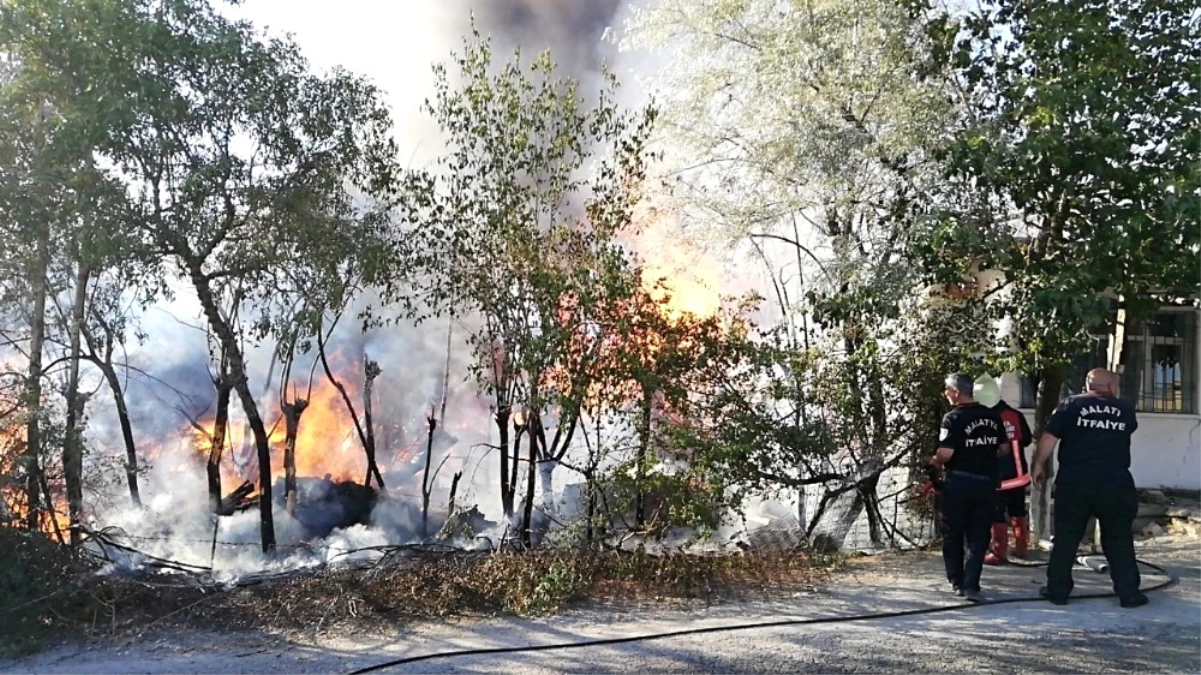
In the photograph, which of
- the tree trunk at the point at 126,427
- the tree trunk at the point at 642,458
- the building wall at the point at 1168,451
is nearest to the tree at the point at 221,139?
the tree trunk at the point at 126,427

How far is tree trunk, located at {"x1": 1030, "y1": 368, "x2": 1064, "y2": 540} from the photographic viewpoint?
29.3 feet

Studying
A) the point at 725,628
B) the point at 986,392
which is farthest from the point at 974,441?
the point at 725,628

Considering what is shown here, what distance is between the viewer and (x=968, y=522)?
21.4ft

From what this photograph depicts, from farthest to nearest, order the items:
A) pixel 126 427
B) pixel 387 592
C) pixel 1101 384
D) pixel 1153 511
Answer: pixel 1153 511 < pixel 126 427 < pixel 387 592 < pixel 1101 384

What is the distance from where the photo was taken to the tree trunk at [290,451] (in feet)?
40.8

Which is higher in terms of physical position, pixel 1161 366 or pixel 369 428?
pixel 1161 366

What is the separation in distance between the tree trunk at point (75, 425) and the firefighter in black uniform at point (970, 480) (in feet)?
23.4

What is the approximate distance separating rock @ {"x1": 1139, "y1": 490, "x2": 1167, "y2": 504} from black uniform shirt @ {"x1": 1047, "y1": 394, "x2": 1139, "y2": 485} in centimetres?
593

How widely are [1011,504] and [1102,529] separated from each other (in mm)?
1733

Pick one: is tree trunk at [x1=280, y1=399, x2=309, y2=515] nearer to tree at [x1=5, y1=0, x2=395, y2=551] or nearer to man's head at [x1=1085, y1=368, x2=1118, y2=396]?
tree at [x1=5, y1=0, x2=395, y2=551]

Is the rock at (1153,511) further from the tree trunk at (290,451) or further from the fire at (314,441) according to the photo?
the tree trunk at (290,451)

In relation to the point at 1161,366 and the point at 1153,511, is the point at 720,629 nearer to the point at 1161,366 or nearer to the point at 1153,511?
the point at 1153,511

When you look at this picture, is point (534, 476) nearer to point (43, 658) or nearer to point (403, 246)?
point (403, 246)

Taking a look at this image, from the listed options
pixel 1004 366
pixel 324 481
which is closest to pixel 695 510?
pixel 1004 366
